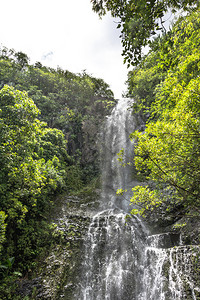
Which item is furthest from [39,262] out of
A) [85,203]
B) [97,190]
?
[97,190]

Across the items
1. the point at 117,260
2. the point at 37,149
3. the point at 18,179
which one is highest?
the point at 37,149

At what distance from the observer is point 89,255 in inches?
322

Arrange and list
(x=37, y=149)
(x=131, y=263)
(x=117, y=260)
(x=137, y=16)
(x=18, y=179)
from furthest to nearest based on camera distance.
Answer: (x=37, y=149) → (x=117, y=260) → (x=131, y=263) → (x=18, y=179) → (x=137, y=16)

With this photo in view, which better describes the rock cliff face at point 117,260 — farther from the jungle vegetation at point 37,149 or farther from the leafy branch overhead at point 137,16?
the leafy branch overhead at point 137,16

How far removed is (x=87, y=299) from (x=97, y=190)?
7.46 metres

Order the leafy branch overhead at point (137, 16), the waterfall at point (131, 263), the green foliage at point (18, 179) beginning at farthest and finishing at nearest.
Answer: the green foliage at point (18, 179) < the waterfall at point (131, 263) < the leafy branch overhead at point (137, 16)

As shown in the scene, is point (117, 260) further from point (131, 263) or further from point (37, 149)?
point (37, 149)

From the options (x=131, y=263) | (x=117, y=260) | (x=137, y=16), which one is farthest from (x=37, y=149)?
(x=137, y=16)

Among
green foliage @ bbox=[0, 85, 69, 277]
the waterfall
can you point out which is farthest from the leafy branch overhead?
green foliage @ bbox=[0, 85, 69, 277]

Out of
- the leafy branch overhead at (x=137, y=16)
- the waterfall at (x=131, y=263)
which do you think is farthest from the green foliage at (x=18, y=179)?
the leafy branch overhead at (x=137, y=16)

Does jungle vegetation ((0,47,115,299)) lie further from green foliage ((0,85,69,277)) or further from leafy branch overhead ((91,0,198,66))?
leafy branch overhead ((91,0,198,66))

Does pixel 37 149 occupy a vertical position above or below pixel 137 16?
above

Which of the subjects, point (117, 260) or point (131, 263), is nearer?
point (131, 263)

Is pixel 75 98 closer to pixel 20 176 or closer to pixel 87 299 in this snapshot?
pixel 20 176
